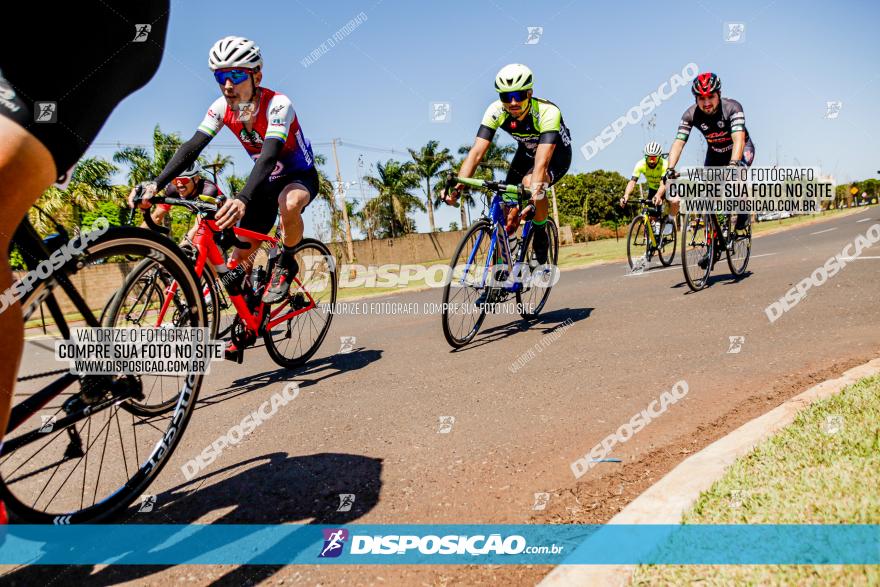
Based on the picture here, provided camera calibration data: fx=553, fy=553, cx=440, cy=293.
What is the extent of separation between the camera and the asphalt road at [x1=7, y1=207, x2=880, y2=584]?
2.17 metres

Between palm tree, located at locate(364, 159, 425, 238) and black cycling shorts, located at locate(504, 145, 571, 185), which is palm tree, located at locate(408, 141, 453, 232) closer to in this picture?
palm tree, located at locate(364, 159, 425, 238)

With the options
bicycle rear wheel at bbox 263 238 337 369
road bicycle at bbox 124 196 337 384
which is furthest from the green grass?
bicycle rear wheel at bbox 263 238 337 369

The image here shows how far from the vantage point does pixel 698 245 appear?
301 inches

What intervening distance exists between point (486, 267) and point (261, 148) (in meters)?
2.29

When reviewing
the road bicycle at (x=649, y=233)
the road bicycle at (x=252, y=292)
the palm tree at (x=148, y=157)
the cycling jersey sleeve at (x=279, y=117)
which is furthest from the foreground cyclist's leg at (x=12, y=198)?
the palm tree at (x=148, y=157)

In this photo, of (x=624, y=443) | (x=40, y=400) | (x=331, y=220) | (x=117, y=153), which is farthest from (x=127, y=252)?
(x=331, y=220)

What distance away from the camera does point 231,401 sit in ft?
13.2

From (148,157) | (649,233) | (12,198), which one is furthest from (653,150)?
(148,157)

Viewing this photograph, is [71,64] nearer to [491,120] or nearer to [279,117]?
[279,117]

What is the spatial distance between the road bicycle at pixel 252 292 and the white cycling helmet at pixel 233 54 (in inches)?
39.5

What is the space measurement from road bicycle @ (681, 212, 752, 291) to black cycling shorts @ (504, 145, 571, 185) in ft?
7.56

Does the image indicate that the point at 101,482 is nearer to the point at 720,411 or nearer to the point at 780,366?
the point at 720,411

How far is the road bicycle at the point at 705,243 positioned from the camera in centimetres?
738

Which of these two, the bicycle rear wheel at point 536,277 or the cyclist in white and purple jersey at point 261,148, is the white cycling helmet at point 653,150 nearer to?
the bicycle rear wheel at point 536,277
